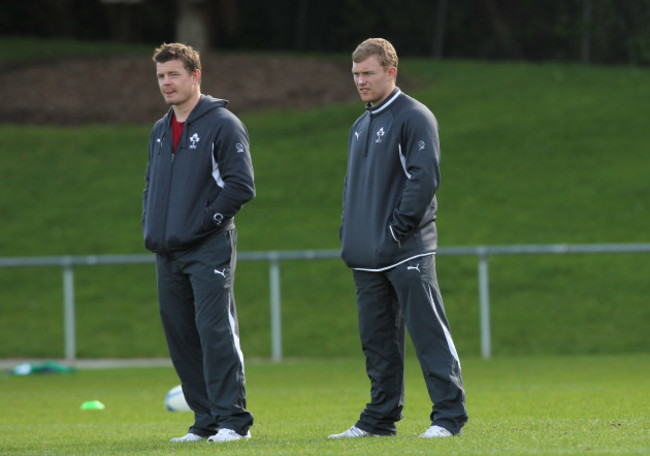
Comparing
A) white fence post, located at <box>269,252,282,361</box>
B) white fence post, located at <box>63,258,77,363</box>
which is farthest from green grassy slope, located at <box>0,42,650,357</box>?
white fence post, located at <box>269,252,282,361</box>

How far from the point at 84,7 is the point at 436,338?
34514mm

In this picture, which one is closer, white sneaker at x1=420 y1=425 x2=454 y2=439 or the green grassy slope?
white sneaker at x1=420 y1=425 x2=454 y2=439

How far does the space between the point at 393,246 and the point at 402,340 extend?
617 millimetres

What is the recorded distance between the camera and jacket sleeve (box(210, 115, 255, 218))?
6.88 meters

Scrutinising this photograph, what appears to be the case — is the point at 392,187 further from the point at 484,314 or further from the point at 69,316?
the point at 69,316

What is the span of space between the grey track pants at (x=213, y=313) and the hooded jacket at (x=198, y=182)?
0.10 m

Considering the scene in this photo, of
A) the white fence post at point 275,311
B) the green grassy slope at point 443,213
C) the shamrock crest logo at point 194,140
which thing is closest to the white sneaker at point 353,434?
the shamrock crest logo at point 194,140

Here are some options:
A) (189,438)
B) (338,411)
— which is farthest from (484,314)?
(189,438)

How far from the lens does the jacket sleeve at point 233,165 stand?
271 inches

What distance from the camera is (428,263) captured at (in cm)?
659

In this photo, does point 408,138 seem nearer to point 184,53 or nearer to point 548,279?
point 184,53

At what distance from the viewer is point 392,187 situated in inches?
261

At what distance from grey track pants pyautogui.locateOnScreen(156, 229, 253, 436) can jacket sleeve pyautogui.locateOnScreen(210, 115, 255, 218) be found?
0.22 meters

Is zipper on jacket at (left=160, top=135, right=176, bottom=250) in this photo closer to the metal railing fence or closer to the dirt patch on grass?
the metal railing fence
